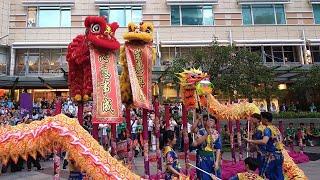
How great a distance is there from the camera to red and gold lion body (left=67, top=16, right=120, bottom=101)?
Result: 7.93m

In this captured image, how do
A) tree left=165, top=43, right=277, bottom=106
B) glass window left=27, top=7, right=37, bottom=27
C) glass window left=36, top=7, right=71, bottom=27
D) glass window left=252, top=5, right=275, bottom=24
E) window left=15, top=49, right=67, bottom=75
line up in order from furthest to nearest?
glass window left=252, top=5, right=275, bottom=24 < glass window left=36, top=7, right=71, bottom=27 < glass window left=27, top=7, right=37, bottom=27 < window left=15, top=49, right=67, bottom=75 < tree left=165, top=43, right=277, bottom=106

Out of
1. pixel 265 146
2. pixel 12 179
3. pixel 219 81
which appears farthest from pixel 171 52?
pixel 265 146

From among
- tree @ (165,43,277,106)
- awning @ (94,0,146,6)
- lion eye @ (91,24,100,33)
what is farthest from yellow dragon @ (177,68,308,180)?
awning @ (94,0,146,6)

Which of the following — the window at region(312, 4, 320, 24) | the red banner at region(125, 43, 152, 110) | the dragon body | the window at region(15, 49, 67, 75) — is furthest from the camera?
the window at region(312, 4, 320, 24)

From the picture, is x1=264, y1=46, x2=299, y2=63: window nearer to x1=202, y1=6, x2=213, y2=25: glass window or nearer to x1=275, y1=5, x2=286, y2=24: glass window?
x1=275, y1=5, x2=286, y2=24: glass window

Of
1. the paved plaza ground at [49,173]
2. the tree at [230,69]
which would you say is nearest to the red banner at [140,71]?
the paved plaza ground at [49,173]

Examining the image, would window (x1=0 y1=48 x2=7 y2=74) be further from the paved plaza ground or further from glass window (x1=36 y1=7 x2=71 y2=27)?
the paved plaza ground

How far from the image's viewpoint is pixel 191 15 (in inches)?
1230

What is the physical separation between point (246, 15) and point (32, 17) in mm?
17765

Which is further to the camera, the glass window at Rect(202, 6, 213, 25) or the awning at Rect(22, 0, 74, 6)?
the glass window at Rect(202, 6, 213, 25)

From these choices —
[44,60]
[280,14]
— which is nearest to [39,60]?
[44,60]

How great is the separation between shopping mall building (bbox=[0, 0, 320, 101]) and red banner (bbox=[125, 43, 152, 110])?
64.1 ft

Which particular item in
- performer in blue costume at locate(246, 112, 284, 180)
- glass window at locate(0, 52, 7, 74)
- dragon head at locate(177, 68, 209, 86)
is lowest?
performer in blue costume at locate(246, 112, 284, 180)

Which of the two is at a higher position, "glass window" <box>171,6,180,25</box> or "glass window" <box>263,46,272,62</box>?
"glass window" <box>171,6,180,25</box>
